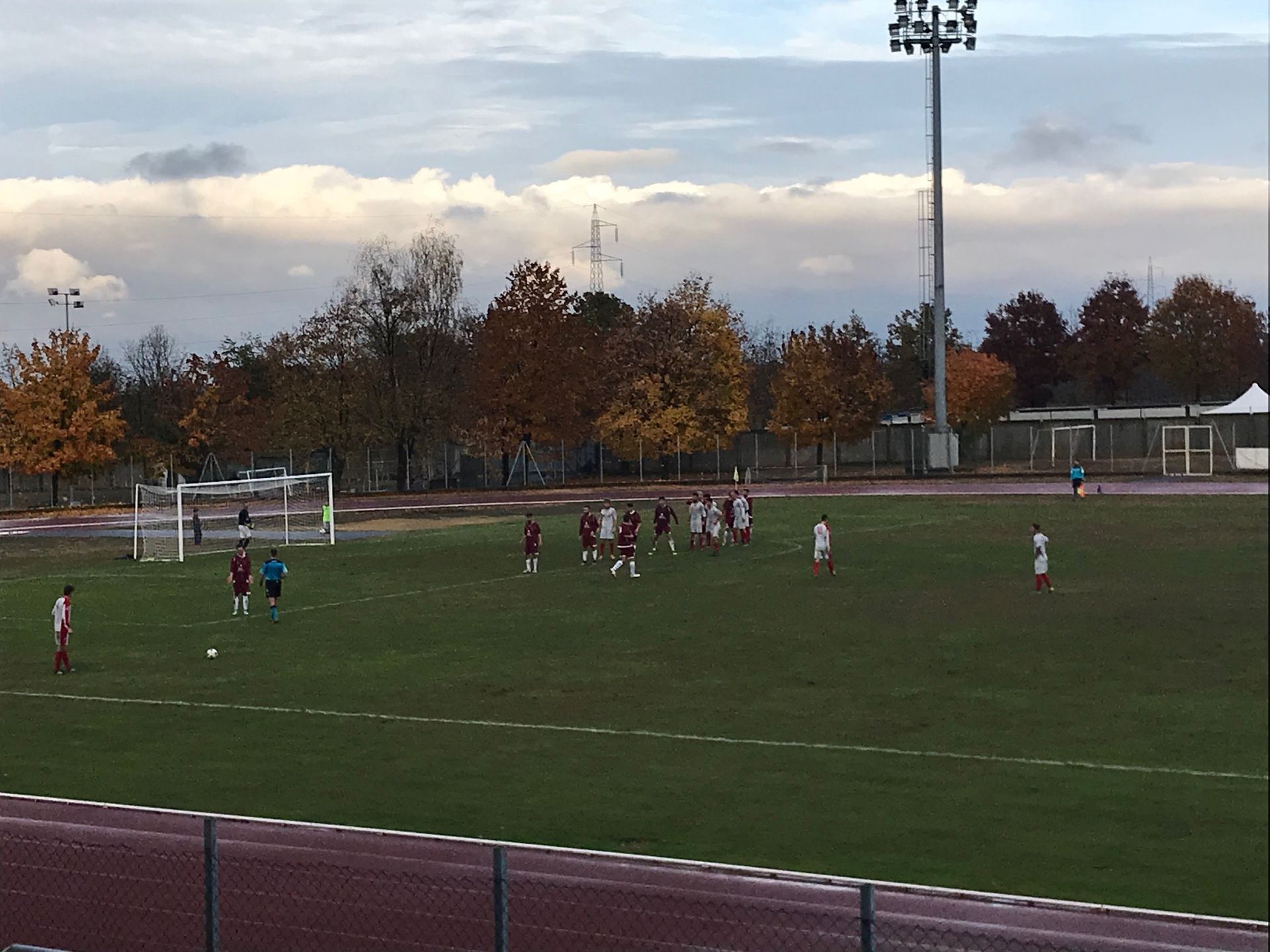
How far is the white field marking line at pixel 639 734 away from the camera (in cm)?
1848

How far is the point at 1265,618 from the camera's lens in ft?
13.3

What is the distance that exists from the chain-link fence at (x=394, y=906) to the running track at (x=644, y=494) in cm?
4464

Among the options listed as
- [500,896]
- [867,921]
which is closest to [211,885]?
[500,896]

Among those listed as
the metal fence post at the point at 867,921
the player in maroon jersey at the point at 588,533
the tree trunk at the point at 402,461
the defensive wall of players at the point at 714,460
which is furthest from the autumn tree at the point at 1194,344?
the metal fence post at the point at 867,921

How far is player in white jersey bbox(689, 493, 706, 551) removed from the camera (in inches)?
1778

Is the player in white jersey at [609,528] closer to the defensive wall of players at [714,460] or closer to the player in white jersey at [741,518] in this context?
the player in white jersey at [741,518]

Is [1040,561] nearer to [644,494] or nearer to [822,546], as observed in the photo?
[822,546]

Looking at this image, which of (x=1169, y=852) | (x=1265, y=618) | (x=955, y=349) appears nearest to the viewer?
(x=1265, y=618)

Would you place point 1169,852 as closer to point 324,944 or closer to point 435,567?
point 324,944

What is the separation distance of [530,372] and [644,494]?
1448cm

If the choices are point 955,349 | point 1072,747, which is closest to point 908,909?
point 1072,747

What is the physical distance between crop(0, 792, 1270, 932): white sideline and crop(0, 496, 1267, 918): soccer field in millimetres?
384

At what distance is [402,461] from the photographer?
86.2m

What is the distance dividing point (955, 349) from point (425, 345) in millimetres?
41734
